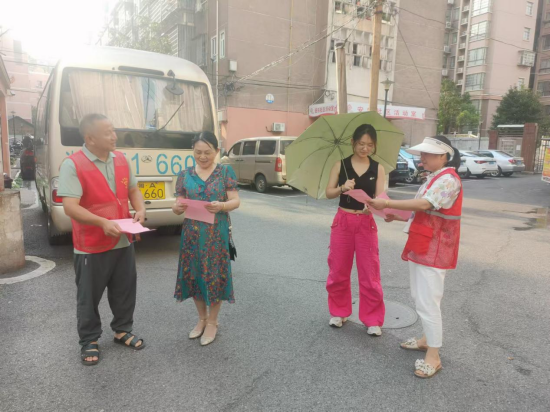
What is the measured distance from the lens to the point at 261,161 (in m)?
13.1

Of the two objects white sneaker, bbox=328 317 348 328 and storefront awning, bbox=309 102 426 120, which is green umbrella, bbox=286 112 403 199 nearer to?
white sneaker, bbox=328 317 348 328

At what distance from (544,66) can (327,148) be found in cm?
5689

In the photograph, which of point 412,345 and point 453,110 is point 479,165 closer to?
point 412,345

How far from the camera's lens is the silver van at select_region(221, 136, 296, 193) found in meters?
12.4

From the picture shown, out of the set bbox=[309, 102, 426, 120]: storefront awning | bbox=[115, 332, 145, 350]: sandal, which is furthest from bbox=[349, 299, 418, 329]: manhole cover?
bbox=[309, 102, 426, 120]: storefront awning

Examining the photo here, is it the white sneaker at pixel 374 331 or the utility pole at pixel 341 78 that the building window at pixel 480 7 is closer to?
the utility pole at pixel 341 78

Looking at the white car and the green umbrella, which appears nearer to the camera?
the green umbrella

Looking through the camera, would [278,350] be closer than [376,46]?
Yes

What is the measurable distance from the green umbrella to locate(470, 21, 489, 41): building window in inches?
1981

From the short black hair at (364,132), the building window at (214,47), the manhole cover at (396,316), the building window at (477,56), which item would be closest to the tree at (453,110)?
the building window at (477,56)

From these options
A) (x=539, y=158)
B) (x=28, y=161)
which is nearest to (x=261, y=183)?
(x=28, y=161)

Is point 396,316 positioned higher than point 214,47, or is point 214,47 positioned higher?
point 214,47

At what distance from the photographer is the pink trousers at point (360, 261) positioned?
132 inches

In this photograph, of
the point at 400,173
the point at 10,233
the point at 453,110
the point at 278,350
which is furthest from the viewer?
the point at 453,110
